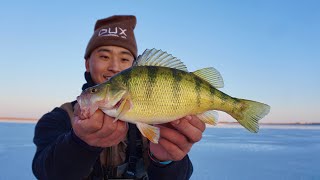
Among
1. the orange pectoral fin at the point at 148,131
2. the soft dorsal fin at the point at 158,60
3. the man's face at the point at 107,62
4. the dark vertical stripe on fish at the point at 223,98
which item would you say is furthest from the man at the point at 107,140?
the soft dorsal fin at the point at 158,60

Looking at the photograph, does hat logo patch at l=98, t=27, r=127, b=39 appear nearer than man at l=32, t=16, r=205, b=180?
No

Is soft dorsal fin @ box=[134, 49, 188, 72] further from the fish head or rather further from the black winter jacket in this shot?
the black winter jacket

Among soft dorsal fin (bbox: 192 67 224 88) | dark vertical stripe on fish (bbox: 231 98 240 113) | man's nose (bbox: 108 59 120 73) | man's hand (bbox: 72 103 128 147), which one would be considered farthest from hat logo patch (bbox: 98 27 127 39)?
dark vertical stripe on fish (bbox: 231 98 240 113)

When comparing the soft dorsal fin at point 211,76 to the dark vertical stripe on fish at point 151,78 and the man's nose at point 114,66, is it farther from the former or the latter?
the man's nose at point 114,66

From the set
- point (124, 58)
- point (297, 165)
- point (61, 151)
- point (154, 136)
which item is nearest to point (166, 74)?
point (154, 136)

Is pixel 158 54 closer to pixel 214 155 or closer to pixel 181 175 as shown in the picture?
pixel 181 175
